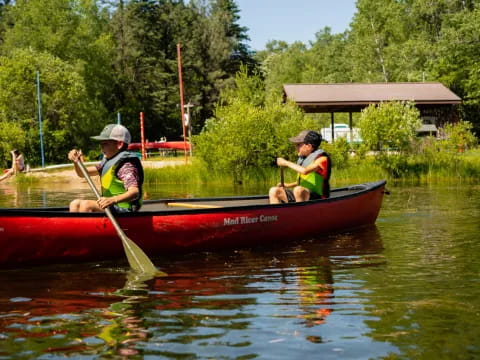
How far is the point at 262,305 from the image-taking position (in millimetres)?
6039

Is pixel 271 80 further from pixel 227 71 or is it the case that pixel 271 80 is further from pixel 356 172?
pixel 356 172

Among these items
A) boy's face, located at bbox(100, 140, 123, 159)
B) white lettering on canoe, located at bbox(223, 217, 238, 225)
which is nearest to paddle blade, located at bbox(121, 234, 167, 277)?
boy's face, located at bbox(100, 140, 123, 159)

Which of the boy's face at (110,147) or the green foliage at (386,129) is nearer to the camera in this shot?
the boy's face at (110,147)

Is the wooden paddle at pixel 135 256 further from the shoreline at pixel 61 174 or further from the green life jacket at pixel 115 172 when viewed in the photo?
the shoreline at pixel 61 174

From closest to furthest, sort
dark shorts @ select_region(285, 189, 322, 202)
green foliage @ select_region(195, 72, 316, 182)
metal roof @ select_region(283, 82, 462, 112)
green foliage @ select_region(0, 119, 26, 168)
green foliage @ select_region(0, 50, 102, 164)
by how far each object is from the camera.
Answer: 1. dark shorts @ select_region(285, 189, 322, 202)
2. green foliage @ select_region(195, 72, 316, 182)
3. green foliage @ select_region(0, 119, 26, 168)
4. metal roof @ select_region(283, 82, 462, 112)
5. green foliage @ select_region(0, 50, 102, 164)

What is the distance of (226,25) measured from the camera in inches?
2197

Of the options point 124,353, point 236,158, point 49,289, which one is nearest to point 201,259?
point 49,289

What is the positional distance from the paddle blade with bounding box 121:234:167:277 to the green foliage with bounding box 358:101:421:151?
55.9 ft

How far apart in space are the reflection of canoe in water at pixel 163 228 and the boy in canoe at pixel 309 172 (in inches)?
8.5

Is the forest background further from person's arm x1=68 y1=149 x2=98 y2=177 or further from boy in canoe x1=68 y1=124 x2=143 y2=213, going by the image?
boy in canoe x1=68 y1=124 x2=143 y2=213

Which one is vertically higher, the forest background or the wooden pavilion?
the forest background

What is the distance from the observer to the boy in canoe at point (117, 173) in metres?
7.75

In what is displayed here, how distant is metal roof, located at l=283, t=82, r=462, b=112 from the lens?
108 ft

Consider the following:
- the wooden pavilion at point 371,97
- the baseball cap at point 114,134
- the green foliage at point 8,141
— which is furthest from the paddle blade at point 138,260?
the wooden pavilion at point 371,97
